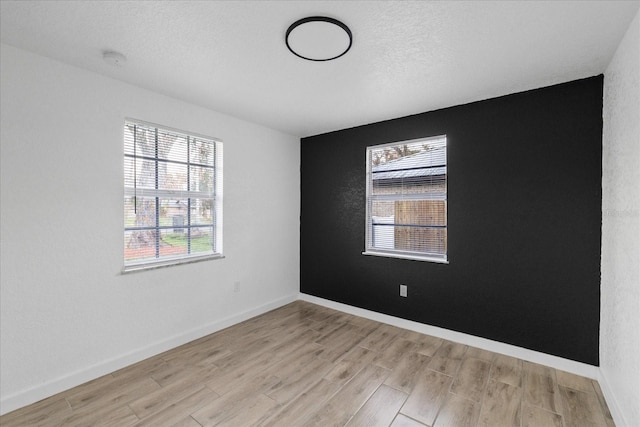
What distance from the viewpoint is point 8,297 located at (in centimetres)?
196

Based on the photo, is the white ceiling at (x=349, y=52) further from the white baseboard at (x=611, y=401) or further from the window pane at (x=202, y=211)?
the white baseboard at (x=611, y=401)

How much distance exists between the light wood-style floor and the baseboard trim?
2.8 inches

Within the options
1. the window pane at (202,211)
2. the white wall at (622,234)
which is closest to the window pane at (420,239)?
the white wall at (622,234)

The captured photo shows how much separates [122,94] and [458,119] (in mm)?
3193

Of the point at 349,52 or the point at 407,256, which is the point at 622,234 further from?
the point at 349,52

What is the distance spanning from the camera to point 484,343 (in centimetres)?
285

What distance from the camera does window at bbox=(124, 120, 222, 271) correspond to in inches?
104

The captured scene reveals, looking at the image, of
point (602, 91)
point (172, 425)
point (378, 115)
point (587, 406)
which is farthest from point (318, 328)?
point (602, 91)

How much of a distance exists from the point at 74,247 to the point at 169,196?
869mm

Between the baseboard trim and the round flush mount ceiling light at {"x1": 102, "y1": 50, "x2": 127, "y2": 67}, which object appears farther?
the baseboard trim

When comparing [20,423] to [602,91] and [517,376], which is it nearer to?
[517,376]

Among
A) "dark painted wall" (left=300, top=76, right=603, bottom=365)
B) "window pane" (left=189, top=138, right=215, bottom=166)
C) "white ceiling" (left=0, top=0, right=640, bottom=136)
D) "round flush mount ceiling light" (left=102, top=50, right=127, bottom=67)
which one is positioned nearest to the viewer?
"white ceiling" (left=0, top=0, right=640, bottom=136)

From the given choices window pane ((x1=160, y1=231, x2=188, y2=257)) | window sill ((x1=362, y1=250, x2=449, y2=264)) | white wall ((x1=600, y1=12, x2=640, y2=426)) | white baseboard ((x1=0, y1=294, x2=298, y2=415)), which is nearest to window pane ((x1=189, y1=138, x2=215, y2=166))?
window pane ((x1=160, y1=231, x2=188, y2=257))

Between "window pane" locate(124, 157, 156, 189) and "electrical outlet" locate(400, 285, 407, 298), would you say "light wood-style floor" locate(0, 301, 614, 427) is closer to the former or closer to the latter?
"electrical outlet" locate(400, 285, 407, 298)
